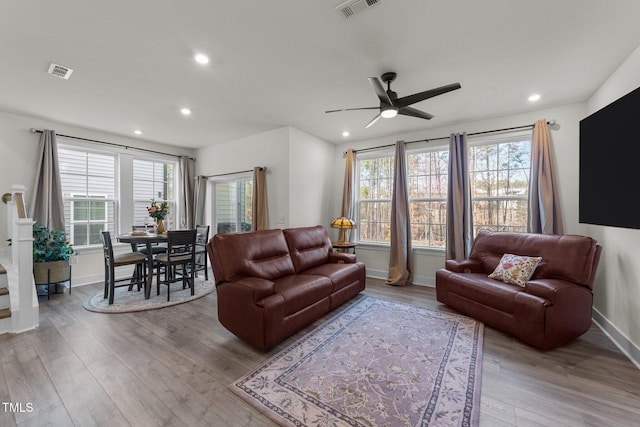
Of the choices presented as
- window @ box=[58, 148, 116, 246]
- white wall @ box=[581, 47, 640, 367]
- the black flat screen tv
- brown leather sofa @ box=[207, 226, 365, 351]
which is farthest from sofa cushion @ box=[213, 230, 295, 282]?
window @ box=[58, 148, 116, 246]

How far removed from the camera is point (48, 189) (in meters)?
3.93

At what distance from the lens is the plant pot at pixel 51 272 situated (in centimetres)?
352

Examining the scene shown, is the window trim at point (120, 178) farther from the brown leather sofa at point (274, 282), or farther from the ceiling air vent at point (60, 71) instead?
the brown leather sofa at point (274, 282)

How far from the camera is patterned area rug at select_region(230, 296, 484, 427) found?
1.62 meters

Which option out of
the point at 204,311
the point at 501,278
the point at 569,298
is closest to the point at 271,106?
the point at 204,311

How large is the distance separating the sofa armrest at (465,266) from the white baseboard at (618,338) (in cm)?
119

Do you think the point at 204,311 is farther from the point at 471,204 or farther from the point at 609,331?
the point at 609,331

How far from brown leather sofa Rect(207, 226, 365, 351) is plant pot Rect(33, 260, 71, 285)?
2.68 m

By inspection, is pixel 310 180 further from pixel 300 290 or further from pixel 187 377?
pixel 187 377

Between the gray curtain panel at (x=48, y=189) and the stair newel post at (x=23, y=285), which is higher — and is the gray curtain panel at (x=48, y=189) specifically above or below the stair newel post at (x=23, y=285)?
above

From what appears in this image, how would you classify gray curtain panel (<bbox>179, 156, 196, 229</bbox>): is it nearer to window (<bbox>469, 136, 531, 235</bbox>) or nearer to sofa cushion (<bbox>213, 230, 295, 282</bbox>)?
sofa cushion (<bbox>213, 230, 295, 282</bbox>)

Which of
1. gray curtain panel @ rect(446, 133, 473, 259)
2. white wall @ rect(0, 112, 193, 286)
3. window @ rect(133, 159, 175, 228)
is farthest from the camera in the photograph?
window @ rect(133, 159, 175, 228)

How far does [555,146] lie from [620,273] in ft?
5.71

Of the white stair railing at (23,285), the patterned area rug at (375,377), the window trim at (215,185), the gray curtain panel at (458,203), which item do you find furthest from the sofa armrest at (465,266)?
the white stair railing at (23,285)
